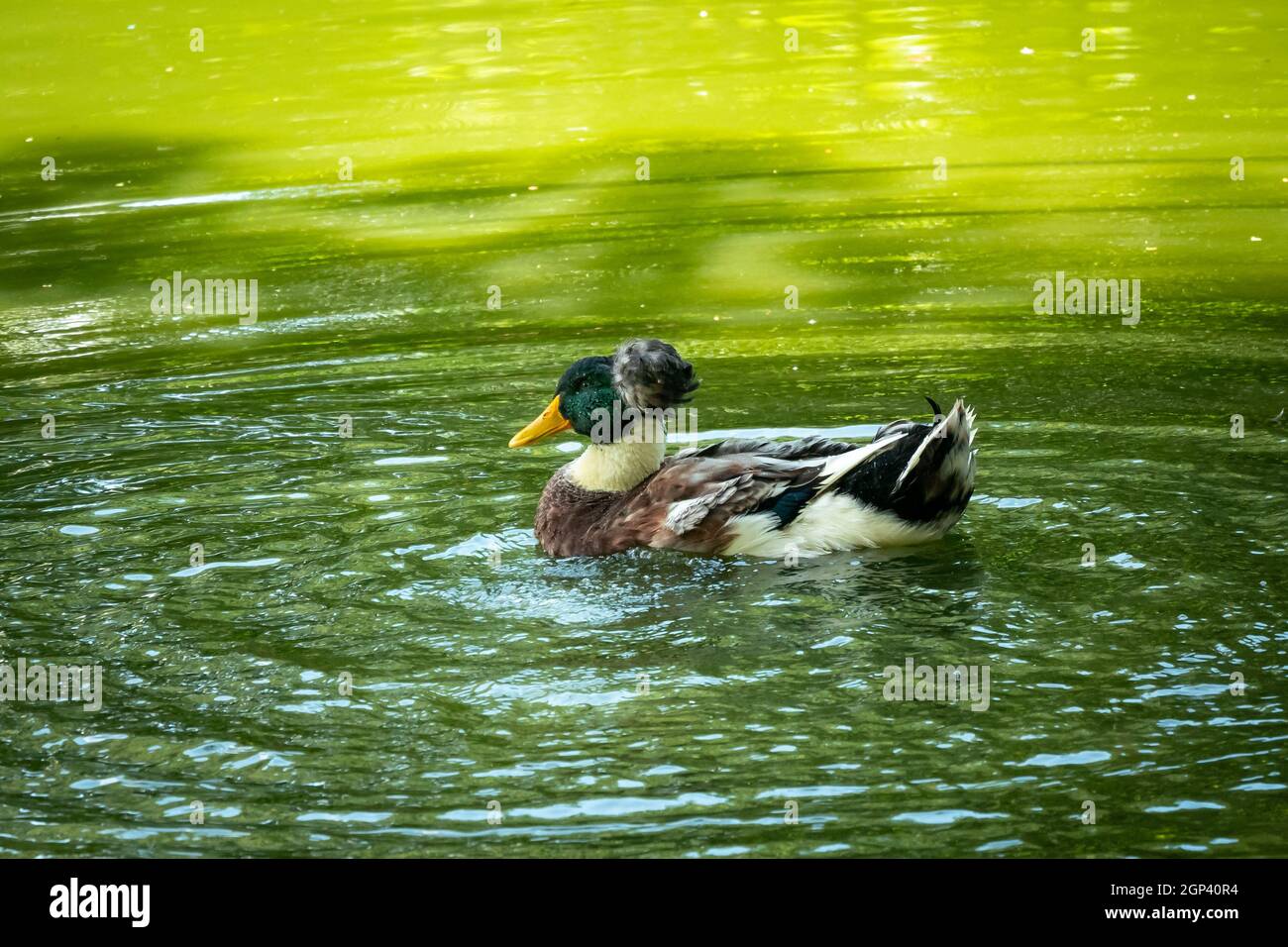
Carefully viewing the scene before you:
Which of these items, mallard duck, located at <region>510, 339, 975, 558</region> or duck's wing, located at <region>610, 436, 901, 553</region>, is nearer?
mallard duck, located at <region>510, 339, 975, 558</region>

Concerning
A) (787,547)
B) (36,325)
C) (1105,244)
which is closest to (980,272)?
(1105,244)

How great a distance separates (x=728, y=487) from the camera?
7.65 meters

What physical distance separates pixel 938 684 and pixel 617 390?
8.33 feet

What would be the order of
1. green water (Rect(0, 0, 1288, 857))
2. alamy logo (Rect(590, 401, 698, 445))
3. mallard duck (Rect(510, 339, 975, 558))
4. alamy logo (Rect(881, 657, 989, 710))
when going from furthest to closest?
alamy logo (Rect(590, 401, 698, 445)) → mallard duck (Rect(510, 339, 975, 558)) → alamy logo (Rect(881, 657, 989, 710)) → green water (Rect(0, 0, 1288, 857))

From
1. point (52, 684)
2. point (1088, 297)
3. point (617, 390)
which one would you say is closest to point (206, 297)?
point (617, 390)

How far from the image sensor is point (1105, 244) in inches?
509

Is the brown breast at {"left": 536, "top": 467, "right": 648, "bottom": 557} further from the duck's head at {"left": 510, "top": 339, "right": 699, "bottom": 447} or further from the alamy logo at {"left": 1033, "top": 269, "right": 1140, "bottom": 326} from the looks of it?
the alamy logo at {"left": 1033, "top": 269, "right": 1140, "bottom": 326}

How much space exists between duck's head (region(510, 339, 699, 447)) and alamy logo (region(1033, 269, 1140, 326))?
4.18m

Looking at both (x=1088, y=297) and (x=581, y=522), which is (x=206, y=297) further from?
(x=1088, y=297)

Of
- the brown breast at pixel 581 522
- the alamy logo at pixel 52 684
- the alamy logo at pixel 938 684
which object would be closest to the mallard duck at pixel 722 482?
the brown breast at pixel 581 522

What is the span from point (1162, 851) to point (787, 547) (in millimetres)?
2829

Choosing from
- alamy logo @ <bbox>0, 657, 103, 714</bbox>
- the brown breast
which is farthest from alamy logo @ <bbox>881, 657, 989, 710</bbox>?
alamy logo @ <bbox>0, 657, 103, 714</bbox>

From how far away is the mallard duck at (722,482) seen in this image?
7.46 m

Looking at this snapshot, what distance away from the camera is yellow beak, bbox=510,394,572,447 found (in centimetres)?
852
